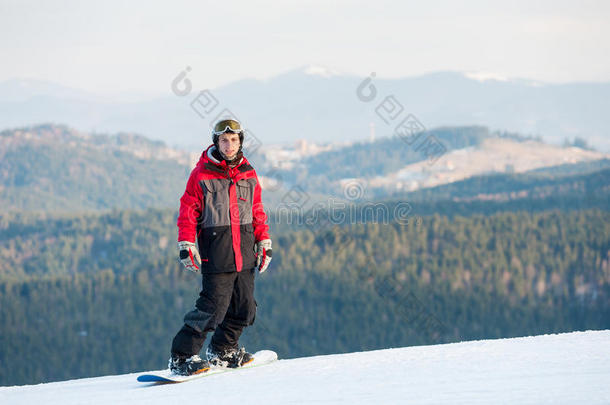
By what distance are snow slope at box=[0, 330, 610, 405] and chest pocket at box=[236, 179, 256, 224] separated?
2074mm

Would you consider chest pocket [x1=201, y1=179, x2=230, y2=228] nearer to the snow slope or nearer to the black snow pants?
the black snow pants

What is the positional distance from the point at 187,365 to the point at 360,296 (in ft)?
467

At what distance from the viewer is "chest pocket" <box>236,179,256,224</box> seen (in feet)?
36.4

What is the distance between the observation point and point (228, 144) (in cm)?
1095

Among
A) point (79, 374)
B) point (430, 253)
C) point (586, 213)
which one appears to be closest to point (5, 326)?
point (79, 374)

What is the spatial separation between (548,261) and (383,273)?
3110 cm

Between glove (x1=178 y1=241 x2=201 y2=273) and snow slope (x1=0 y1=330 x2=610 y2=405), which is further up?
glove (x1=178 y1=241 x2=201 y2=273)

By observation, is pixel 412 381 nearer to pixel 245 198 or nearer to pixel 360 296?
pixel 245 198

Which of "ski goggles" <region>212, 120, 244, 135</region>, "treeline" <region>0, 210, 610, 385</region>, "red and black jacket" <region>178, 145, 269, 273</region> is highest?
"ski goggles" <region>212, 120, 244, 135</region>

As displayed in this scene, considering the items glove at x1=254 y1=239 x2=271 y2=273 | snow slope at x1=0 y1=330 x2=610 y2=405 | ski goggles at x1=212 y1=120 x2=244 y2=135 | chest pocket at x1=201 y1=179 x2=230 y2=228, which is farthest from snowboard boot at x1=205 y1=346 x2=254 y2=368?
ski goggles at x1=212 y1=120 x2=244 y2=135

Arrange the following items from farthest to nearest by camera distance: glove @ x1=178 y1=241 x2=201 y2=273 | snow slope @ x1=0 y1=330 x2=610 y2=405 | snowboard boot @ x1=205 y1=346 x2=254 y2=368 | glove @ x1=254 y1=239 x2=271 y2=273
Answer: snowboard boot @ x1=205 y1=346 x2=254 y2=368, glove @ x1=254 y1=239 x2=271 y2=273, glove @ x1=178 y1=241 x2=201 y2=273, snow slope @ x1=0 y1=330 x2=610 y2=405

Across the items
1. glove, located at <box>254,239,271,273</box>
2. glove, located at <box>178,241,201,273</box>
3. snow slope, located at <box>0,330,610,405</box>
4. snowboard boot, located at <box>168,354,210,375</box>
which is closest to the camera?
snow slope, located at <box>0,330,610,405</box>

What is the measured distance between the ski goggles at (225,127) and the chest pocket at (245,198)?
696mm

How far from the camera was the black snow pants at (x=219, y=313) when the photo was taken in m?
10.9
